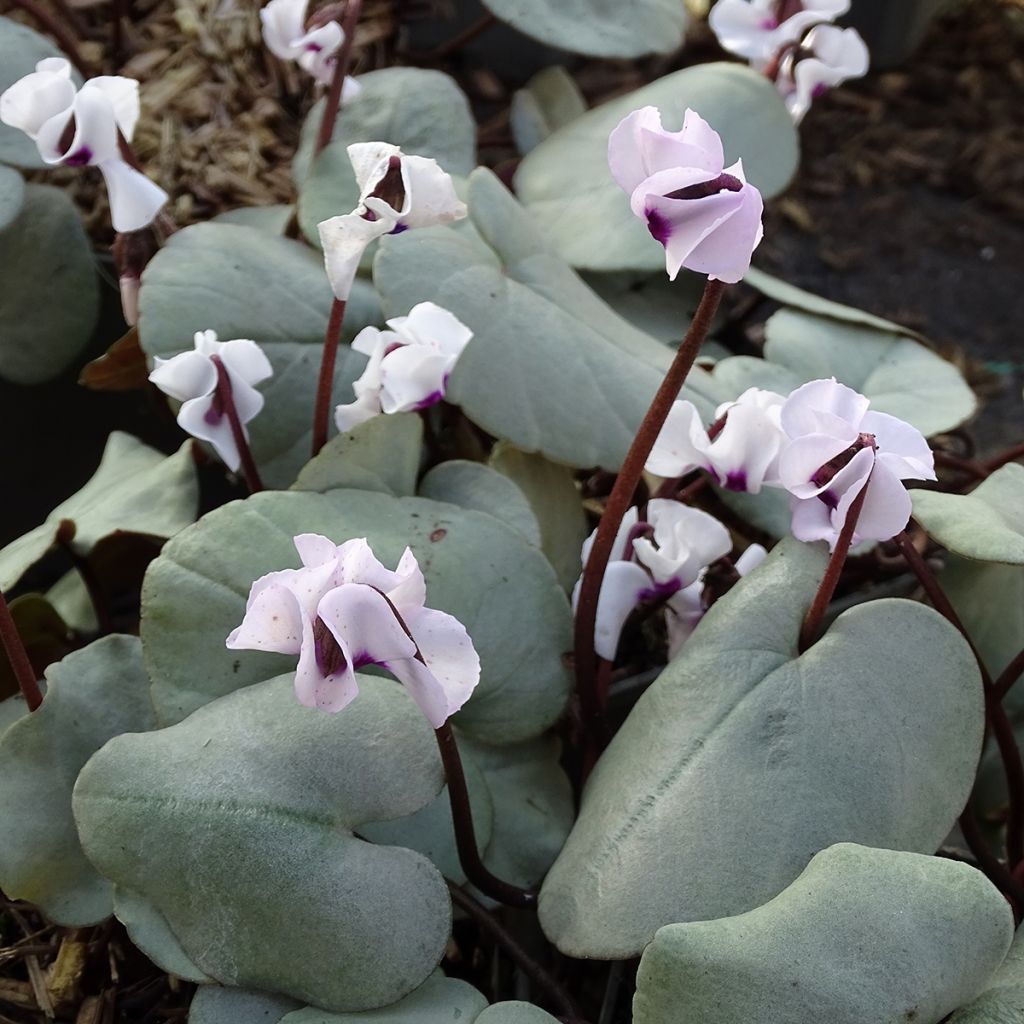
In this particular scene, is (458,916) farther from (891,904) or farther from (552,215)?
(552,215)

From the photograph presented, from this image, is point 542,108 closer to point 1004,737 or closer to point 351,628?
point 1004,737

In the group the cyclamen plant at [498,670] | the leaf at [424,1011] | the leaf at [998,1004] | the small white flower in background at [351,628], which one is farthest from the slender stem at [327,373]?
the leaf at [998,1004]

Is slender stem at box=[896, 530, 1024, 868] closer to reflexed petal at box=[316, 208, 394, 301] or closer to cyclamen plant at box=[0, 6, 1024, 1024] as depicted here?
cyclamen plant at box=[0, 6, 1024, 1024]

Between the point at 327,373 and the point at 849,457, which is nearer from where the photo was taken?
the point at 849,457

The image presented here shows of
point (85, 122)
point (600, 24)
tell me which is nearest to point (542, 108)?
point (600, 24)

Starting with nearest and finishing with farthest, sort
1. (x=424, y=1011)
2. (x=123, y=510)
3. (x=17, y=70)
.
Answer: (x=424, y=1011) → (x=123, y=510) → (x=17, y=70)

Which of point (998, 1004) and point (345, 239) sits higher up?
point (345, 239)
